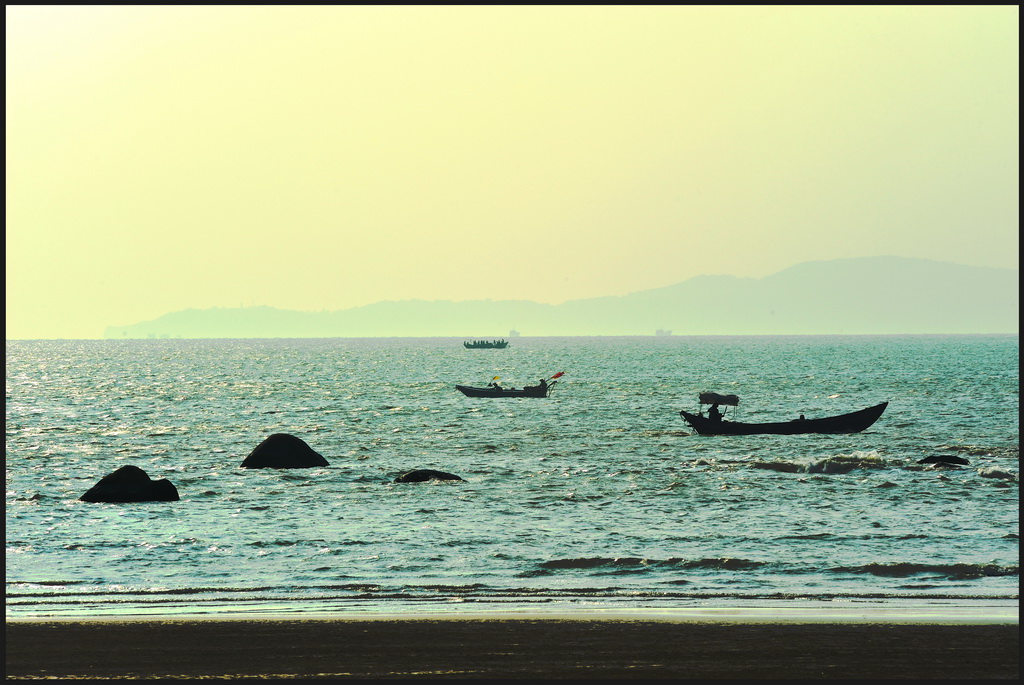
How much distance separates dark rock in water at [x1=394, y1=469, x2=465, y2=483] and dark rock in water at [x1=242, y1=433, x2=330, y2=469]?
6149 millimetres

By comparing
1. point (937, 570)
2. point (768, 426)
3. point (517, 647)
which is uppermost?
point (517, 647)

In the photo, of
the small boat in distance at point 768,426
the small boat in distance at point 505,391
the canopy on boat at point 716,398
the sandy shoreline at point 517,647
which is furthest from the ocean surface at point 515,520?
the small boat in distance at point 505,391

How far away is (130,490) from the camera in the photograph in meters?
33.8

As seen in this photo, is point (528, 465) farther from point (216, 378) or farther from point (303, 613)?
point (216, 378)

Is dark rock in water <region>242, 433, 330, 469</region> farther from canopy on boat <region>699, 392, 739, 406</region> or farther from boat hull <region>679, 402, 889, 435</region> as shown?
boat hull <region>679, 402, 889, 435</region>

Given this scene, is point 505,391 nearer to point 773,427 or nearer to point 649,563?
point 773,427

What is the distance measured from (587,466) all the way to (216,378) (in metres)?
116

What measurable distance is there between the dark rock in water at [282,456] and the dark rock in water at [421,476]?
6149 mm

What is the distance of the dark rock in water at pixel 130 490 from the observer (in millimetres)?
33750

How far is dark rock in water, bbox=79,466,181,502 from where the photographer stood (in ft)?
111

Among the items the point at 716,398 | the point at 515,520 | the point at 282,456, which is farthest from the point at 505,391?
the point at 515,520

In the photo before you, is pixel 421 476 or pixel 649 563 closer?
pixel 649 563

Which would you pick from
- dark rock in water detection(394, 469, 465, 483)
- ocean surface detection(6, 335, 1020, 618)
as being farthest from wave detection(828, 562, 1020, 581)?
dark rock in water detection(394, 469, 465, 483)

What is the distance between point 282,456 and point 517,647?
31.7 meters
